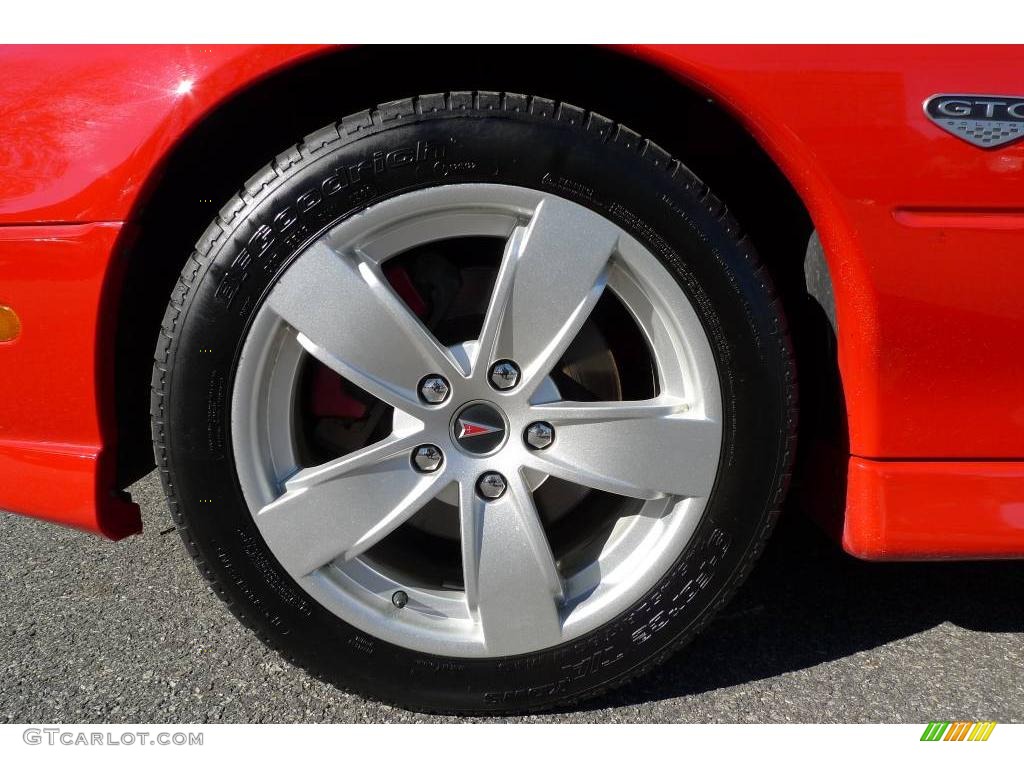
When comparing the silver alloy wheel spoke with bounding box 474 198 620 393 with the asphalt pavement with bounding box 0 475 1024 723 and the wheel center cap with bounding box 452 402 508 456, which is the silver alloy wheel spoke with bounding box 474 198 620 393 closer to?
the wheel center cap with bounding box 452 402 508 456

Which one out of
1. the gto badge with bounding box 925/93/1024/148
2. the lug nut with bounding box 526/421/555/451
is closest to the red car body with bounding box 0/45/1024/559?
the gto badge with bounding box 925/93/1024/148

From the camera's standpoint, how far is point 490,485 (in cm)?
131

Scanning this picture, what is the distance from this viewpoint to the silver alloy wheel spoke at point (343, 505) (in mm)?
1293

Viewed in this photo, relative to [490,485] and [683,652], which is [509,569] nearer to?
[490,485]

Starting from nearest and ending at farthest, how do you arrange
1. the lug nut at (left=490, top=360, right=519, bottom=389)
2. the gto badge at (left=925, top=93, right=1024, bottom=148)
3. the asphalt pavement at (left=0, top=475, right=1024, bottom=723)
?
the gto badge at (left=925, top=93, right=1024, bottom=148) → the lug nut at (left=490, top=360, right=519, bottom=389) → the asphalt pavement at (left=0, top=475, right=1024, bottom=723)

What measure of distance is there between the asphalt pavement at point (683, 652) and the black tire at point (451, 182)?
113mm

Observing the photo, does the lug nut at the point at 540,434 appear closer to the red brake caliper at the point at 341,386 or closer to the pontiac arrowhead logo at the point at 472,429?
the pontiac arrowhead logo at the point at 472,429

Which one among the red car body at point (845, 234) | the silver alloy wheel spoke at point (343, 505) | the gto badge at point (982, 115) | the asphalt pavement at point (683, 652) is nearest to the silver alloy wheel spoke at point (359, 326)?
the silver alloy wheel spoke at point (343, 505)

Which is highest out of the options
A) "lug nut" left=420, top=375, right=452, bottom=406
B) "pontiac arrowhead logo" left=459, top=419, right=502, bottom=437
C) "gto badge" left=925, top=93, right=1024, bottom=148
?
"gto badge" left=925, top=93, right=1024, bottom=148

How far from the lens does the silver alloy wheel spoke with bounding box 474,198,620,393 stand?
1246 millimetres

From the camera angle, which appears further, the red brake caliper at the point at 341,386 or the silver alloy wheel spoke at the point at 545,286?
the red brake caliper at the point at 341,386

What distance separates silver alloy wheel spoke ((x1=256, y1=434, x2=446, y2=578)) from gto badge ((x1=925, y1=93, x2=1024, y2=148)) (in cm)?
93

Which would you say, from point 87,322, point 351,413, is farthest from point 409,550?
point 87,322

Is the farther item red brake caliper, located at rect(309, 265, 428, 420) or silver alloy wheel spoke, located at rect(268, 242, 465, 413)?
red brake caliper, located at rect(309, 265, 428, 420)
